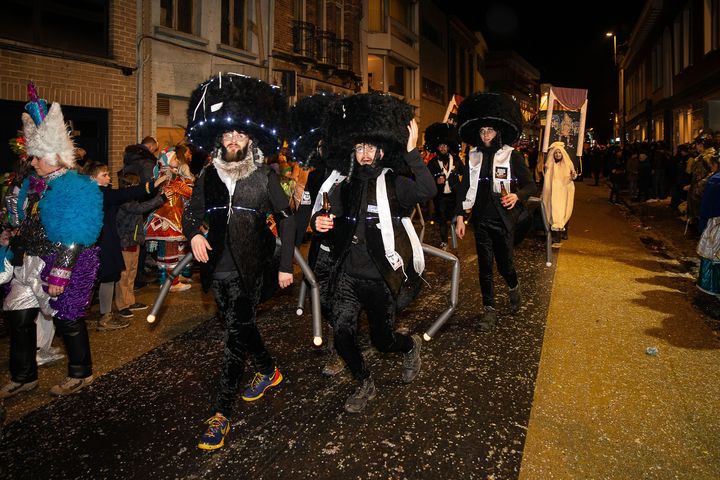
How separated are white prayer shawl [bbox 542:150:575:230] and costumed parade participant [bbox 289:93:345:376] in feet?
25.7

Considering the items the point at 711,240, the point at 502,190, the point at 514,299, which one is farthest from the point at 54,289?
the point at 711,240

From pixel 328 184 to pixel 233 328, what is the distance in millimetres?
1230

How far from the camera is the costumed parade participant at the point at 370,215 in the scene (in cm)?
388

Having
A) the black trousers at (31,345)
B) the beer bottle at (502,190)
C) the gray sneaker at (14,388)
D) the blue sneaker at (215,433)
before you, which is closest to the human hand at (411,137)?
the blue sneaker at (215,433)

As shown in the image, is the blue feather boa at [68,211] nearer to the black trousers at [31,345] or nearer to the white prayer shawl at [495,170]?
the black trousers at [31,345]

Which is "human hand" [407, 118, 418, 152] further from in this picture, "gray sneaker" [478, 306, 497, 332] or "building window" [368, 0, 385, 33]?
"building window" [368, 0, 385, 33]

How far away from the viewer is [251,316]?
3.88 m

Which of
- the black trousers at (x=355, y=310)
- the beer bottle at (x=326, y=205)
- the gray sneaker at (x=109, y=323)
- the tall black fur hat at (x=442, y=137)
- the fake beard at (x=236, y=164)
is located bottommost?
the gray sneaker at (x=109, y=323)

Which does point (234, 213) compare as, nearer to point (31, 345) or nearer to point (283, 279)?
point (283, 279)

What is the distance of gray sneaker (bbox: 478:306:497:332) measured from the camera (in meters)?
5.97

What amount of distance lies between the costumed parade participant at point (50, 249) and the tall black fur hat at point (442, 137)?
8045mm

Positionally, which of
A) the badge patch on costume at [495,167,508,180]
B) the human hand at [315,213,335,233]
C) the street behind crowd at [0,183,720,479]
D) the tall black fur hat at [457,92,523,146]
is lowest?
the street behind crowd at [0,183,720,479]

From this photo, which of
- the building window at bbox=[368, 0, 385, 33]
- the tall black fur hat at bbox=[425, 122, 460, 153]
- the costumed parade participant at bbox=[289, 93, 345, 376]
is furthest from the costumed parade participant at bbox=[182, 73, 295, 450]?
the building window at bbox=[368, 0, 385, 33]

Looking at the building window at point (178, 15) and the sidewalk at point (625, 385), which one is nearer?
the sidewalk at point (625, 385)
